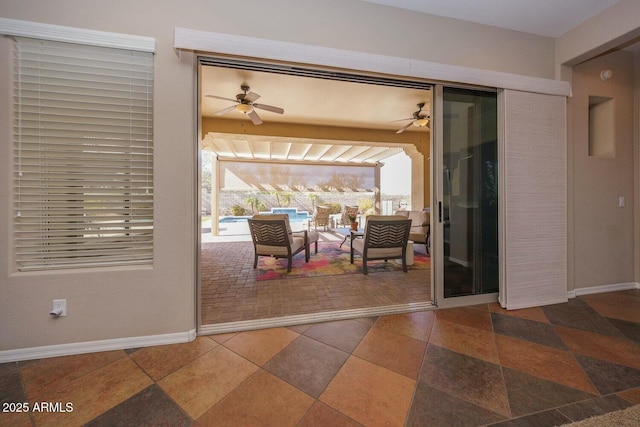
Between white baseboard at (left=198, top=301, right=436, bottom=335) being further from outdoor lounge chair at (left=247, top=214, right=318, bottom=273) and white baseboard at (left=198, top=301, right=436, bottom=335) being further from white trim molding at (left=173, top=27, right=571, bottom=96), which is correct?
white trim molding at (left=173, top=27, right=571, bottom=96)

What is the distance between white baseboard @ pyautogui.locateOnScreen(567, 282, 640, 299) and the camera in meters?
2.80

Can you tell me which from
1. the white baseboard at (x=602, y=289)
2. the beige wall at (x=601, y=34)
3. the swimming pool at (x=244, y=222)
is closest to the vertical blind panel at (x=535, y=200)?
the white baseboard at (x=602, y=289)

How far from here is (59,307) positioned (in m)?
1.76

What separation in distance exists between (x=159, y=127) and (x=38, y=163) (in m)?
0.86

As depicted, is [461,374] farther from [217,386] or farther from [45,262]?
[45,262]

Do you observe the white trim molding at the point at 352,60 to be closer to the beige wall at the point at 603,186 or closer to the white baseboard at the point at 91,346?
the beige wall at the point at 603,186

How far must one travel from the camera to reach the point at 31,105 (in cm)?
176

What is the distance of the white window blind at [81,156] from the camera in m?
1.76

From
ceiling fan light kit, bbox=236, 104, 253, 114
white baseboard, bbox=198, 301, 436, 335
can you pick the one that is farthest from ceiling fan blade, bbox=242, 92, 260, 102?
white baseboard, bbox=198, 301, 436, 335

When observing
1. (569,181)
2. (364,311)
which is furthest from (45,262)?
(569,181)

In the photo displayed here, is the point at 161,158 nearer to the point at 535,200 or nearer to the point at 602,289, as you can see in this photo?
the point at 535,200

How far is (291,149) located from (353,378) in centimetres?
701

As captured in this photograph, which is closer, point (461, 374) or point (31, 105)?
point (461, 374)

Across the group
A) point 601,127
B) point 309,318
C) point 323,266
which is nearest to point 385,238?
point 323,266
